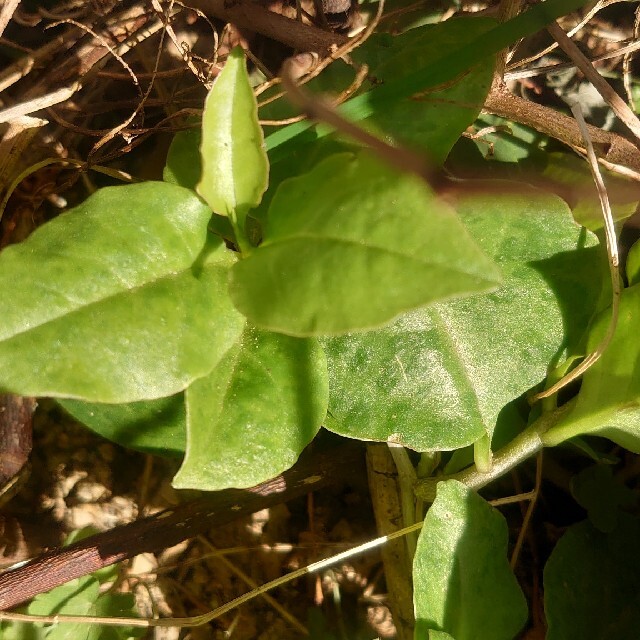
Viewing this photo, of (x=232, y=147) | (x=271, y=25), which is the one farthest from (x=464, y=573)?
(x=271, y=25)

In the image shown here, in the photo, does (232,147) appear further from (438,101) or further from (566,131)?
(566,131)

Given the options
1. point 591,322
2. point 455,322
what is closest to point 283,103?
point 455,322

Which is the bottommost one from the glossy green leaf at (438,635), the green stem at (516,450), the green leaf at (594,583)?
the green leaf at (594,583)

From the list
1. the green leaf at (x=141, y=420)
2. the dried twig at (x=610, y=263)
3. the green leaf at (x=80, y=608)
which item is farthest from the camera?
the green leaf at (x=80, y=608)

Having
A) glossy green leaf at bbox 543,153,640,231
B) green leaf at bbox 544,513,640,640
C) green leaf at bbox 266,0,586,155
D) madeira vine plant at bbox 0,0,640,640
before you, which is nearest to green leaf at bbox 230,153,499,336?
madeira vine plant at bbox 0,0,640,640

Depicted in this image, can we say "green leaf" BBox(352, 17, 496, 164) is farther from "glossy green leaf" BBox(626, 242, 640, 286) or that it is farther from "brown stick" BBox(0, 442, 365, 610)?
"brown stick" BBox(0, 442, 365, 610)

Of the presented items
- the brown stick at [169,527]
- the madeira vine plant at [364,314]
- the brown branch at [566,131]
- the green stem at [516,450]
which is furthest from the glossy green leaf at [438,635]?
the brown branch at [566,131]

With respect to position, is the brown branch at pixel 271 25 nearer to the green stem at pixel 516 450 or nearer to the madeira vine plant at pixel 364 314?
the madeira vine plant at pixel 364 314
